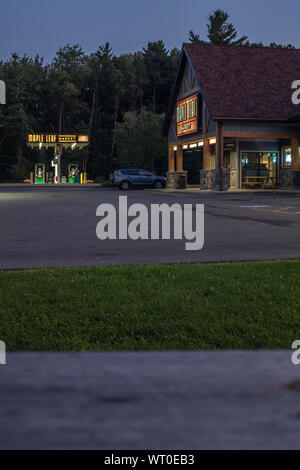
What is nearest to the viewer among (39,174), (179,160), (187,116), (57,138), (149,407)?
(149,407)

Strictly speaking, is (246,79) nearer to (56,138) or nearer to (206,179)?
(206,179)

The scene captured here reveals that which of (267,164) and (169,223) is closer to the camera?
(169,223)

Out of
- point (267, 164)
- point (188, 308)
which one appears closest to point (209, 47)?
point (267, 164)

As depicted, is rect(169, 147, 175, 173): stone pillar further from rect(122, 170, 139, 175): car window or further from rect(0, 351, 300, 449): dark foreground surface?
rect(0, 351, 300, 449): dark foreground surface

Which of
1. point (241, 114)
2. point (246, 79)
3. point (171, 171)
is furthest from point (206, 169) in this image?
point (171, 171)

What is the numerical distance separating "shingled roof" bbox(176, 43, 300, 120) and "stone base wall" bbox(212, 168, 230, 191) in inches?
122

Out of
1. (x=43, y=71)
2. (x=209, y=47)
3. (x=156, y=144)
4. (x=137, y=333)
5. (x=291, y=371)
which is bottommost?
(x=137, y=333)

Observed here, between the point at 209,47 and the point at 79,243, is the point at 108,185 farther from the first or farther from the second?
the point at 79,243

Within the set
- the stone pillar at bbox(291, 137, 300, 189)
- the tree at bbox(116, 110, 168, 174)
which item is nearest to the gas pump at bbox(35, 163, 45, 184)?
the tree at bbox(116, 110, 168, 174)

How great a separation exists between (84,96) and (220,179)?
5390 centimetres

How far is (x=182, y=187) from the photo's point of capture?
41.0m

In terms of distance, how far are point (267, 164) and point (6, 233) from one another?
2686cm

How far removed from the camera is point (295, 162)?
109 feet

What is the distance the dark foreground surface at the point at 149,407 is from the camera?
1.25 m
